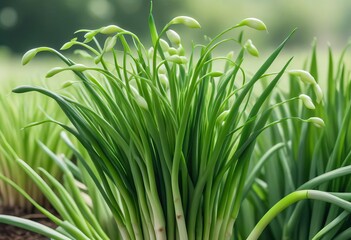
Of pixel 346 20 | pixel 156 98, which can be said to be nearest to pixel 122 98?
pixel 156 98

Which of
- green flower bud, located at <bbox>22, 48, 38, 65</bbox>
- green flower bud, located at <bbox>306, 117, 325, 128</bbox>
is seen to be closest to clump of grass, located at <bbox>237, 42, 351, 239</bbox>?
green flower bud, located at <bbox>306, 117, 325, 128</bbox>

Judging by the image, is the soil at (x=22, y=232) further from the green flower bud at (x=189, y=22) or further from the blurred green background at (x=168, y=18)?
the blurred green background at (x=168, y=18)

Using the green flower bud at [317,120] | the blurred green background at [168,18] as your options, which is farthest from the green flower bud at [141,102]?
the blurred green background at [168,18]

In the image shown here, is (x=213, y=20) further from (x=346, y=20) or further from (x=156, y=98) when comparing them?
(x=156, y=98)

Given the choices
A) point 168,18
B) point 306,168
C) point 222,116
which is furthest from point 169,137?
point 168,18

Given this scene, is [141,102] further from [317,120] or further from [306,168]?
[306,168]

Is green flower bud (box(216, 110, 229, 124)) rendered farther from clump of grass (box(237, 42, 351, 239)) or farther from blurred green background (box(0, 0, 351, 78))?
blurred green background (box(0, 0, 351, 78))
